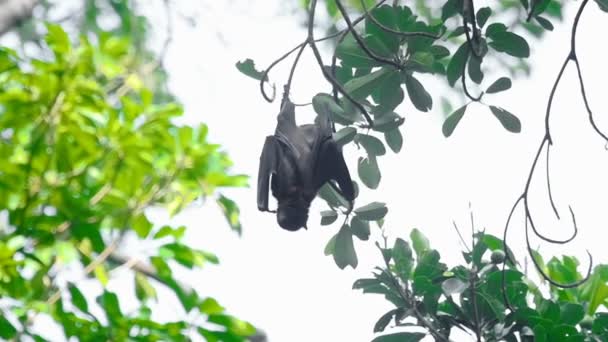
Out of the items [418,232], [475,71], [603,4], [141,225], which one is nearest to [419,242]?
[418,232]

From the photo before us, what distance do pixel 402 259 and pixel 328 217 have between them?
52 cm

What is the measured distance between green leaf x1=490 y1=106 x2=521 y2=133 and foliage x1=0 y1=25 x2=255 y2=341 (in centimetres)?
211

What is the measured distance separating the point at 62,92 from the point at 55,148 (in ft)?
0.57

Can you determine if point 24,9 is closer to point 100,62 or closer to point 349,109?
point 100,62

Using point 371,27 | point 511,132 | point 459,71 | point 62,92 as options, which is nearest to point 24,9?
point 62,92

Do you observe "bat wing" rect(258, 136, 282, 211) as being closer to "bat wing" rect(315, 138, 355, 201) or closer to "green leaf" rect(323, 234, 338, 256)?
"bat wing" rect(315, 138, 355, 201)

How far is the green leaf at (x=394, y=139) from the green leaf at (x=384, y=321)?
0.99 metres

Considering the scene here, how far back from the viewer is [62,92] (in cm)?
294

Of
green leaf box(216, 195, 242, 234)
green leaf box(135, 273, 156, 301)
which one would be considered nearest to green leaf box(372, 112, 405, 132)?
green leaf box(216, 195, 242, 234)

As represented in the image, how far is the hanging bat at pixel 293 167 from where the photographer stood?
5457 mm

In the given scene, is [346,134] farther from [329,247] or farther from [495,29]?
[495,29]

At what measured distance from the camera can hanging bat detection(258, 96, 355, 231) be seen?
5.46 m

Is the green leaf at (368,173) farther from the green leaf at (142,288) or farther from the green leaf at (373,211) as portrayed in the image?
the green leaf at (142,288)

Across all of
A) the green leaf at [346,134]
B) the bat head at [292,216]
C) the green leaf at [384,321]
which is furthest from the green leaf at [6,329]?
the bat head at [292,216]
